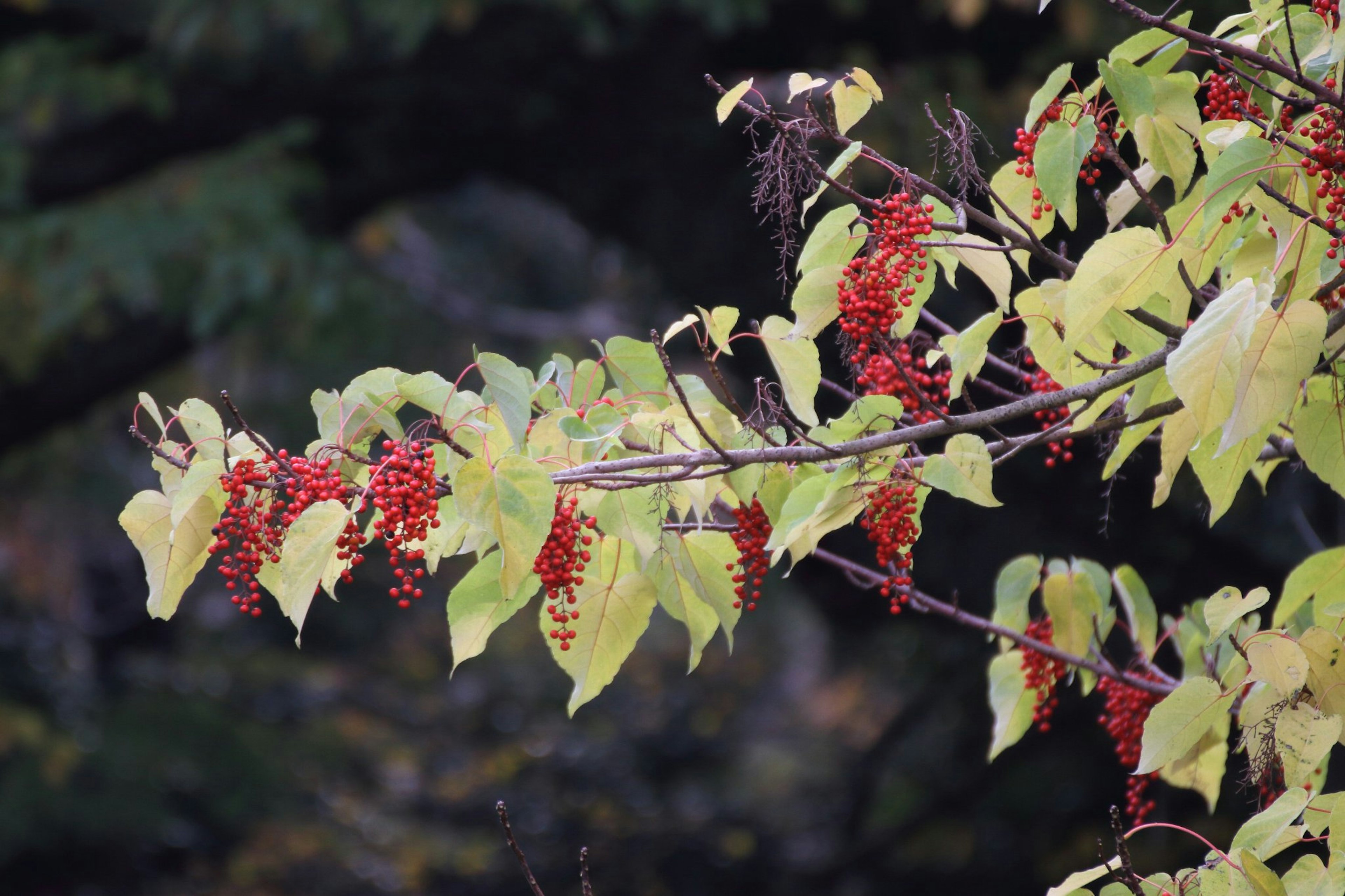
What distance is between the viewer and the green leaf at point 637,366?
1148 millimetres

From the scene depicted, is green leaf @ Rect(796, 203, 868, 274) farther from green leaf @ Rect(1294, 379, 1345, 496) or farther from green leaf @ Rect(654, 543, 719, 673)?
green leaf @ Rect(1294, 379, 1345, 496)

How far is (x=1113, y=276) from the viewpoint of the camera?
3.01 feet

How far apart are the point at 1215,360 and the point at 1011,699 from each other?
752 mm

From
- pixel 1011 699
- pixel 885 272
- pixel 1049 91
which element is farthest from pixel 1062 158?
pixel 1011 699

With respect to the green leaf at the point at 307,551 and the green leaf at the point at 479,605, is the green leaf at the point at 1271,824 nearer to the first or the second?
the green leaf at the point at 479,605

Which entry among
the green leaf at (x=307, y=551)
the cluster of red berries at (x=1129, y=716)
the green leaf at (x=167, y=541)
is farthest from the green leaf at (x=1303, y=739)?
the green leaf at (x=167, y=541)

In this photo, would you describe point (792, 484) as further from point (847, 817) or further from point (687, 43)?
point (847, 817)

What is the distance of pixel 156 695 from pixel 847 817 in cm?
335

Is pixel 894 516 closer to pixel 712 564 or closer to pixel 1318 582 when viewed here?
pixel 712 564

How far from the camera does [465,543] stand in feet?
3.44

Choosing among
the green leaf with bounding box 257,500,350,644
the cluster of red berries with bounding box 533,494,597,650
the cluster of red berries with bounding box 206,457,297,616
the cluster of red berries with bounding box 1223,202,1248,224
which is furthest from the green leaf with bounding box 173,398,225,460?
the cluster of red berries with bounding box 1223,202,1248,224

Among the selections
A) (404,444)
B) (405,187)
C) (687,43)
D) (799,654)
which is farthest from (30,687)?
(404,444)

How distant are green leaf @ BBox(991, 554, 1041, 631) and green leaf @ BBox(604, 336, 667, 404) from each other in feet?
1.67

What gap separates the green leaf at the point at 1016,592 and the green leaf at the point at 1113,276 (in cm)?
53
